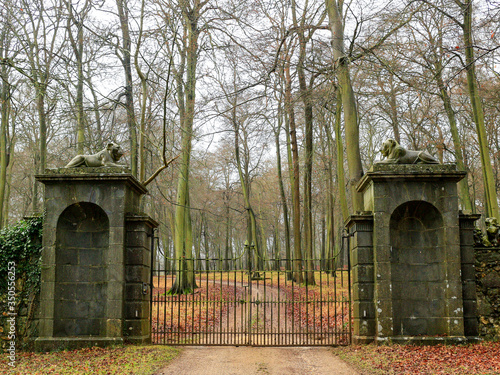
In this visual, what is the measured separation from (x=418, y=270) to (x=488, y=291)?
139cm

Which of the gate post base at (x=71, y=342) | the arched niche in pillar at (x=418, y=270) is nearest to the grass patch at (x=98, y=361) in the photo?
the gate post base at (x=71, y=342)

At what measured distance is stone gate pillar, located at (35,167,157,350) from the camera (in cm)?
866

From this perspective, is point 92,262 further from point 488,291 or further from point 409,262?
point 488,291

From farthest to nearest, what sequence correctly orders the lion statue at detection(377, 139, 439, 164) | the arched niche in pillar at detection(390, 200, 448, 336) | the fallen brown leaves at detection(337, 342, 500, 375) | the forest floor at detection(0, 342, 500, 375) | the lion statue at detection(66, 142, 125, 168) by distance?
the lion statue at detection(66, 142, 125, 168) → the lion statue at detection(377, 139, 439, 164) → the arched niche in pillar at detection(390, 200, 448, 336) → the forest floor at detection(0, 342, 500, 375) → the fallen brown leaves at detection(337, 342, 500, 375)

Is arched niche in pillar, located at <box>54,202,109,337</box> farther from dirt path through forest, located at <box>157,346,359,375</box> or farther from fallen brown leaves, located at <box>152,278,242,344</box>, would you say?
dirt path through forest, located at <box>157,346,359,375</box>

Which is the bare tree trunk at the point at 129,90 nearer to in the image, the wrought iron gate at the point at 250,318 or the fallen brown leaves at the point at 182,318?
the wrought iron gate at the point at 250,318

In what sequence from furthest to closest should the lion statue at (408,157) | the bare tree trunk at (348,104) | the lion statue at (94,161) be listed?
the bare tree trunk at (348,104) → the lion statue at (94,161) → the lion statue at (408,157)

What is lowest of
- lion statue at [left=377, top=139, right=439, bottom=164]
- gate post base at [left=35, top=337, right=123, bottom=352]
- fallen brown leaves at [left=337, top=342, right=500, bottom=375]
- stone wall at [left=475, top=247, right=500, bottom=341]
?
fallen brown leaves at [left=337, top=342, right=500, bottom=375]

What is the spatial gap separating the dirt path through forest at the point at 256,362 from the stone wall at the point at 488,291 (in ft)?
9.84

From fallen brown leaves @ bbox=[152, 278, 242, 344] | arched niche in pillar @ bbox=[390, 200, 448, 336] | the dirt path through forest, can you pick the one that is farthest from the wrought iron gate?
arched niche in pillar @ bbox=[390, 200, 448, 336]

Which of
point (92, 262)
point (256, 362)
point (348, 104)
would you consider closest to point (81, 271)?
point (92, 262)

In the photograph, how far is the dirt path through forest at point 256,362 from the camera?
7246 mm

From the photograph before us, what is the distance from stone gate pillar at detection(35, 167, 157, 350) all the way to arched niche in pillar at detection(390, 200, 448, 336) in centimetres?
491

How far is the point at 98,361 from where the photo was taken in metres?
7.51
